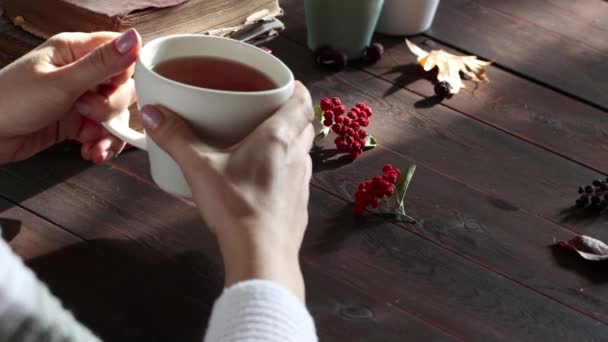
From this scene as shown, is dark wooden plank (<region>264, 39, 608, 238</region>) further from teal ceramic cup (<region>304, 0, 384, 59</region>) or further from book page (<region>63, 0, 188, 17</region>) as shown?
book page (<region>63, 0, 188, 17</region>)

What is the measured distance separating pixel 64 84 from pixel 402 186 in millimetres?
405

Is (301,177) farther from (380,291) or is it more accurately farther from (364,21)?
(364,21)

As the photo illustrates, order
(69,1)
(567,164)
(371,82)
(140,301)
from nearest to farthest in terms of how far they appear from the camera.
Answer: (140,301), (69,1), (567,164), (371,82)

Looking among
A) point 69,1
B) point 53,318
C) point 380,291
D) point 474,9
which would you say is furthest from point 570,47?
point 53,318

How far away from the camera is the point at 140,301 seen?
721 millimetres

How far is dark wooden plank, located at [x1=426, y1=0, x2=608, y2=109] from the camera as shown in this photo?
1182 millimetres

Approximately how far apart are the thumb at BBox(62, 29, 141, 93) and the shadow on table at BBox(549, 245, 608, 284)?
1.72ft

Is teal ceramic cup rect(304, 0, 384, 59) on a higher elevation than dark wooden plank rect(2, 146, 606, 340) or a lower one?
higher

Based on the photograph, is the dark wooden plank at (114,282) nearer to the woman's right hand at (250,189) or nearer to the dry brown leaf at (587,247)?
the woman's right hand at (250,189)

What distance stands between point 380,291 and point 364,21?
1.65 feet

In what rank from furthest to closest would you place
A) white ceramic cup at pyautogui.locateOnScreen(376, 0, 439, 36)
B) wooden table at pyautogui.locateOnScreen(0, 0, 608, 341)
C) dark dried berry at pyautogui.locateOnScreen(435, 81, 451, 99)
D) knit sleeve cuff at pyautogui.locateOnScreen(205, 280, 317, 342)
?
white ceramic cup at pyautogui.locateOnScreen(376, 0, 439, 36)
dark dried berry at pyautogui.locateOnScreen(435, 81, 451, 99)
wooden table at pyautogui.locateOnScreen(0, 0, 608, 341)
knit sleeve cuff at pyautogui.locateOnScreen(205, 280, 317, 342)

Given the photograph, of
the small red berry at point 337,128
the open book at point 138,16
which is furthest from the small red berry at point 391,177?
the open book at point 138,16

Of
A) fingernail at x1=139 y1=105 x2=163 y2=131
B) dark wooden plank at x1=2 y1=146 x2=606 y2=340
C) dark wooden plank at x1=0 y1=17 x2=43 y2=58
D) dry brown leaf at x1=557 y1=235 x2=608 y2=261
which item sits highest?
fingernail at x1=139 y1=105 x2=163 y2=131

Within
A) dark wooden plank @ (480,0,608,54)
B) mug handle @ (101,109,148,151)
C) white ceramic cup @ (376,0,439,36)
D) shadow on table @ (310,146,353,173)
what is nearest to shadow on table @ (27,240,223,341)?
mug handle @ (101,109,148,151)
